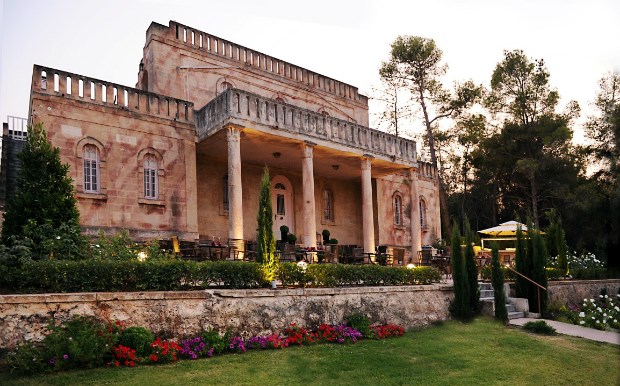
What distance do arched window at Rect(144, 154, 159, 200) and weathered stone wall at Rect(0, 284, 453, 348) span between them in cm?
843

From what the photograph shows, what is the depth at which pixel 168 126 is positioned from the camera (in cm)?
1869

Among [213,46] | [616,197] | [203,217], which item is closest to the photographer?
[203,217]

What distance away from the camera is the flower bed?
7873 mm

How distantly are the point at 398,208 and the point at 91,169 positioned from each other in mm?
16484

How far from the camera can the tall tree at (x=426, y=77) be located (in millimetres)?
33062

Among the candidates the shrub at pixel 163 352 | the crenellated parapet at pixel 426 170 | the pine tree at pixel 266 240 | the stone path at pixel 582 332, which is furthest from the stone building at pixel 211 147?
the shrub at pixel 163 352

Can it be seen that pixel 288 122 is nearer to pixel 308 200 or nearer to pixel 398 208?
pixel 308 200

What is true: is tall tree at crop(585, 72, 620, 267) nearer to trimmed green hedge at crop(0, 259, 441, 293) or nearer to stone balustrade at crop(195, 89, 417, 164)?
stone balustrade at crop(195, 89, 417, 164)

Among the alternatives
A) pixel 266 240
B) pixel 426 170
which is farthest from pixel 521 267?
pixel 426 170

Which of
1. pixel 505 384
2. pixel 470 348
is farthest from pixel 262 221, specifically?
pixel 505 384

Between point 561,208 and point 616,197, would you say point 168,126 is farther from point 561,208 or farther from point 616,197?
point 561,208

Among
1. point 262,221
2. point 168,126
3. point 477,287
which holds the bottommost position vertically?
point 477,287

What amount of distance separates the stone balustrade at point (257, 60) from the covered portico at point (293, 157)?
458 centimetres

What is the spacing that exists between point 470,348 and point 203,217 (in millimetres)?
12088
